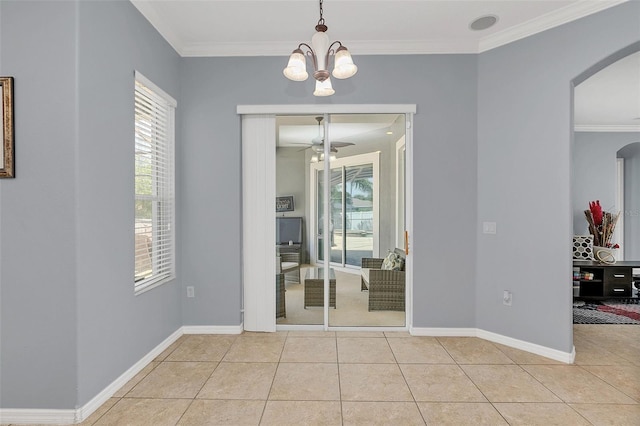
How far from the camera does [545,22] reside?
Result: 9.35 feet

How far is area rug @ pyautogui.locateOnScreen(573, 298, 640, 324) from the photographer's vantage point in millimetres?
3879

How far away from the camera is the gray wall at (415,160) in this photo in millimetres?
3303

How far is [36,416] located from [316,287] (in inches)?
92.1

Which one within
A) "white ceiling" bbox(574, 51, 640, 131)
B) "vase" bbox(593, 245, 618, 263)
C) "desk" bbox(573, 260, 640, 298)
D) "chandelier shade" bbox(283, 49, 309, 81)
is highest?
"white ceiling" bbox(574, 51, 640, 131)

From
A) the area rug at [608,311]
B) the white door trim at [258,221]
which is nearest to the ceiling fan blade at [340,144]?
the white door trim at [258,221]

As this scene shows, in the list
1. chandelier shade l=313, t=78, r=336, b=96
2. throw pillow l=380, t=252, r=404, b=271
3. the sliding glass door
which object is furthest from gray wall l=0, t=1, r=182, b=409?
throw pillow l=380, t=252, r=404, b=271

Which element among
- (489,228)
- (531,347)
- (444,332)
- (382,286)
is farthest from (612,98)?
(382,286)

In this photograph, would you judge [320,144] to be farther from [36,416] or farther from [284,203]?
[36,416]

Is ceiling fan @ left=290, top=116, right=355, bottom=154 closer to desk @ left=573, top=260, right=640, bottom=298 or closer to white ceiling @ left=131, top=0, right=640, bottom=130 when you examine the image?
white ceiling @ left=131, top=0, right=640, bottom=130

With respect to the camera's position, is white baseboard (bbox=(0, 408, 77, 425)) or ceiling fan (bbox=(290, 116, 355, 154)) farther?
ceiling fan (bbox=(290, 116, 355, 154))

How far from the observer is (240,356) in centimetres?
288

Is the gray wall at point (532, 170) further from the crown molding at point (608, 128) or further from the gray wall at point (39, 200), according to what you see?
the crown molding at point (608, 128)

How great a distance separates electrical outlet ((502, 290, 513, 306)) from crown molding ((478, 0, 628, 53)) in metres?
2.39

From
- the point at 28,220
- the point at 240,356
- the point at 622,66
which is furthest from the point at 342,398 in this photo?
the point at 622,66
